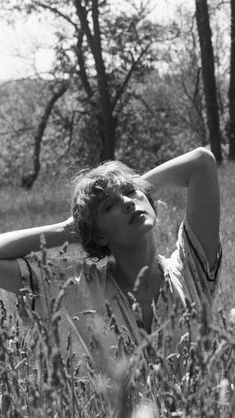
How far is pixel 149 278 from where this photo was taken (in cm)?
300

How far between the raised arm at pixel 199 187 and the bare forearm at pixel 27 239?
19.9 inches

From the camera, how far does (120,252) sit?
2.99m

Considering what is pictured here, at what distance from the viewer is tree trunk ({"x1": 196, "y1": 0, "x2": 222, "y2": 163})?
18.9 metres

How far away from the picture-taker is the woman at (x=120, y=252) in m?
2.87

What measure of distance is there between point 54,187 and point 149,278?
1202 cm

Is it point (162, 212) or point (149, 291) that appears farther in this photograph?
point (162, 212)

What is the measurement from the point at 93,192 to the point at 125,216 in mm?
200

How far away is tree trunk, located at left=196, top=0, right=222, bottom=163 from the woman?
15.4 meters

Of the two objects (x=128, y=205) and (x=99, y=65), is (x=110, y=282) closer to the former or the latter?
(x=128, y=205)

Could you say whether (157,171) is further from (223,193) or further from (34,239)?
(223,193)

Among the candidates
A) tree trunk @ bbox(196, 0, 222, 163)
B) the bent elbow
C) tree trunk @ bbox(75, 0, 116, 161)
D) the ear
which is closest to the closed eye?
the ear

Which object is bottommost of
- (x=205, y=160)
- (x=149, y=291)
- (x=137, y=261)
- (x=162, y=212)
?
(x=162, y=212)

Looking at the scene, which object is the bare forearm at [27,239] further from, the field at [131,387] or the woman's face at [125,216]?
the field at [131,387]

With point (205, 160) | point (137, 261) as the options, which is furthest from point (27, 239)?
point (205, 160)
